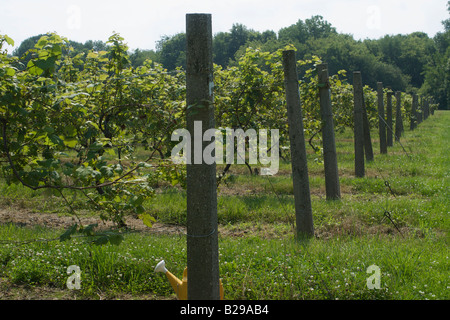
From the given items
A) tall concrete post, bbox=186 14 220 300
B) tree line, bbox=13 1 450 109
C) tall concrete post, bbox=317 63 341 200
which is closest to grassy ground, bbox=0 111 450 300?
tall concrete post, bbox=317 63 341 200

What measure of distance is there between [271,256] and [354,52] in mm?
82625

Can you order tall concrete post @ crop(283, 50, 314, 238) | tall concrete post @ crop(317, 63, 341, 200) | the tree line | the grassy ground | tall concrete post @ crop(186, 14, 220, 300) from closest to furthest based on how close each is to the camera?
1. tall concrete post @ crop(186, 14, 220, 300)
2. the grassy ground
3. tall concrete post @ crop(283, 50, 314, 238)
4. tall concrete post @ crop(317, 63, 341, 200)
5. the tree line

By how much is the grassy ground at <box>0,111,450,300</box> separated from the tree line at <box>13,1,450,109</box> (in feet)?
169

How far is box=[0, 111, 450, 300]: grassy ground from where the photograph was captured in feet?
12.5

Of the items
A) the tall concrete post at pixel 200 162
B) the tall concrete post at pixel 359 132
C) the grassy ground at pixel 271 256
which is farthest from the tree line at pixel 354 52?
the tall concrete post at pixel 200 162

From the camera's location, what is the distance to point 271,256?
4.39 m

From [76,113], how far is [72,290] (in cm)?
173

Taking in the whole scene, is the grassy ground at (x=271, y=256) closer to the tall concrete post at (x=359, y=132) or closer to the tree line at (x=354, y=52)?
the tall concrete post at (x=359, y=132)

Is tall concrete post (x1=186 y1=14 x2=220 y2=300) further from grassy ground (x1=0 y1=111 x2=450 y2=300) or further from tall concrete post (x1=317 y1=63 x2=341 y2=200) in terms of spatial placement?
tall concrete post (x1=317 y1=63 x2=341 y2=200)

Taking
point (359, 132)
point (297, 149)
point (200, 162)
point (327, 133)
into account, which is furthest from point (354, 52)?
point (200, 162)
